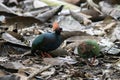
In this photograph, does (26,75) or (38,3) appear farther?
(38,3)

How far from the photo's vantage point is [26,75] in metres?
3.58

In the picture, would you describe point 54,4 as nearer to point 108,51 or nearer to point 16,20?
point 16,20

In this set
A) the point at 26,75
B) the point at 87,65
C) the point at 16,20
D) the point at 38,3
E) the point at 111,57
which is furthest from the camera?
the point at 38,3

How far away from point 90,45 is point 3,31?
58.1 inches

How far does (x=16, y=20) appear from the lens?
17.5ft

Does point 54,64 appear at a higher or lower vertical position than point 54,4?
lower

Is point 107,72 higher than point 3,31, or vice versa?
point 3,31

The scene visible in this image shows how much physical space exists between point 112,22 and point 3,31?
Answer: 1427mm

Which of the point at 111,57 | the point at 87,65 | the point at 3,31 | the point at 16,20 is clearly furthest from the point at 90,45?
the point at 16,20

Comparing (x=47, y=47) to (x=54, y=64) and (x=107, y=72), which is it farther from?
(x=107, y=72)

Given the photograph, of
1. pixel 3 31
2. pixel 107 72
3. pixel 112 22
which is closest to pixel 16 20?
pixel 3 31

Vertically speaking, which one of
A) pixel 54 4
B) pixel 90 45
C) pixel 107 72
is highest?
pixel 54 4

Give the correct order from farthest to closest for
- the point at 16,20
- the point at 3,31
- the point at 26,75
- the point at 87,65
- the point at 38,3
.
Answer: the point at 38,3 → the point at 16,20 → the point at 3,31 → the point at 87,65 → the point at 26,75

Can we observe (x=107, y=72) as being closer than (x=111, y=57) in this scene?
Yes
